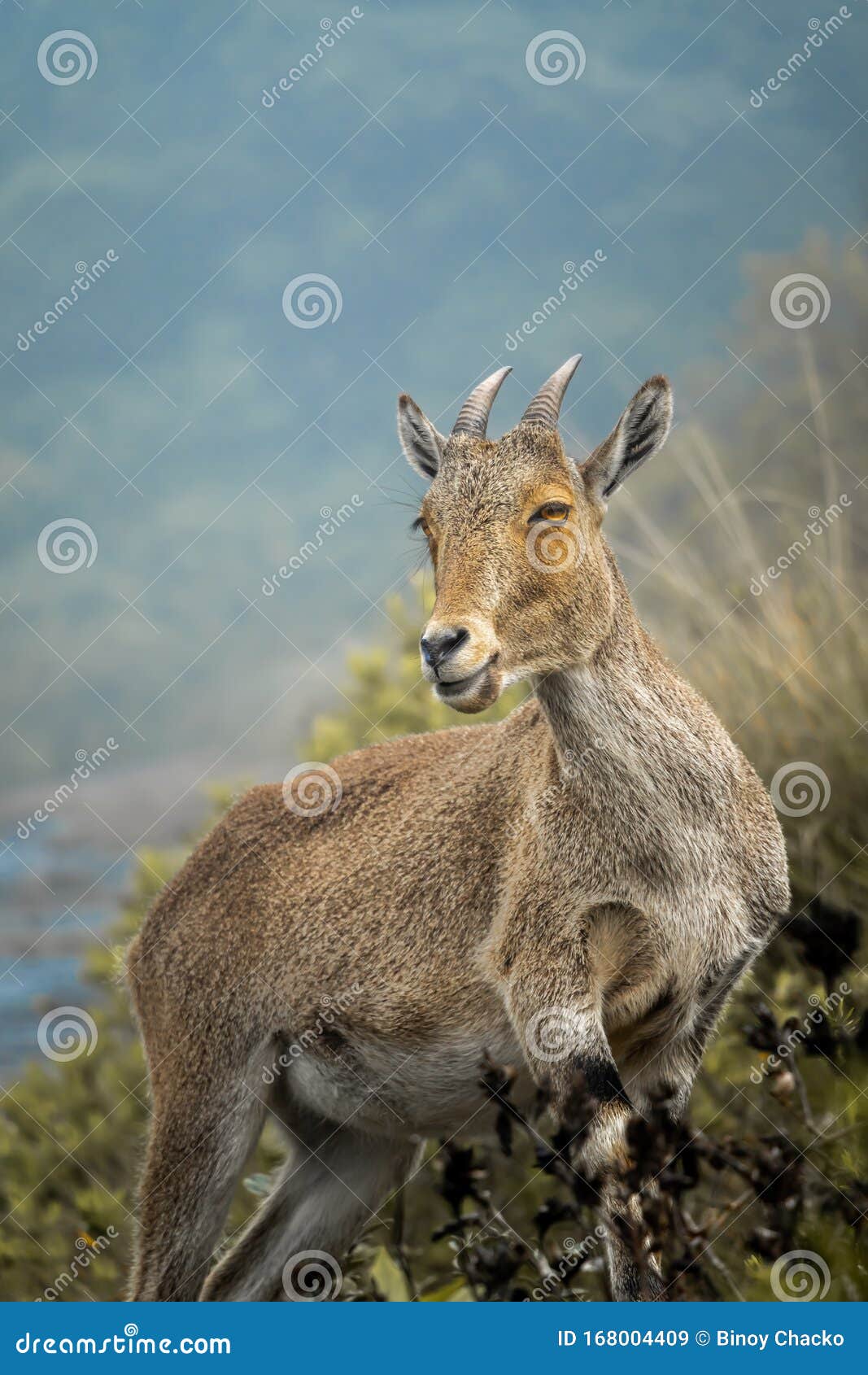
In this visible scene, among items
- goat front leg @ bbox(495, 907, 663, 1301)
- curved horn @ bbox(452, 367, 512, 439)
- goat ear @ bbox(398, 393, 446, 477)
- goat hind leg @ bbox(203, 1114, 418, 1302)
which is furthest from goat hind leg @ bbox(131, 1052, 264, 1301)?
curved horn @ bbox(452, 367, 512, 439)

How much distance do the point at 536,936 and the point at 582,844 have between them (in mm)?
392

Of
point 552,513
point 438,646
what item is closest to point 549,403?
point 552,513

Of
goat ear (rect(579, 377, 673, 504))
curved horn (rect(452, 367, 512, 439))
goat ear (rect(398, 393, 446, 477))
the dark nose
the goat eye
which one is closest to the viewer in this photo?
the dark nose

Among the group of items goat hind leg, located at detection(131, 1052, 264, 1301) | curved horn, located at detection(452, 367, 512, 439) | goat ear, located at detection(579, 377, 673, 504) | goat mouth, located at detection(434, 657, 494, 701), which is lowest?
goat hind leg, located at detection(131, 1052, 264, 1301)

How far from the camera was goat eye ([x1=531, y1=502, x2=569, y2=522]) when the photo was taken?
5.52m

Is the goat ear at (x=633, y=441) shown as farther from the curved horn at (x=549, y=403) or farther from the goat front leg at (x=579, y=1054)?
the goat front leg at (x=579, y=1054)

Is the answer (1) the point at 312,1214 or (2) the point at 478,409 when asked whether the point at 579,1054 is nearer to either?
(1) the point at 312,1214

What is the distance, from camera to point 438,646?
4980 mm

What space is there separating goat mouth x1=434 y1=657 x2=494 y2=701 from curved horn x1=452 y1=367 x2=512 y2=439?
1.31 metres

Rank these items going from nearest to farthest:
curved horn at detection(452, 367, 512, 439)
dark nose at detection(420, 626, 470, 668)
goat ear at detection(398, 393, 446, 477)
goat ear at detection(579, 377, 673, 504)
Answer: dark nose at detection(420, 626, 470, 668)
goat ear at detection(579, 377, 673, 504)
curved horn at detection(452, 367, 512, 439)
goat ear at detection(398, 393, 446, 477)

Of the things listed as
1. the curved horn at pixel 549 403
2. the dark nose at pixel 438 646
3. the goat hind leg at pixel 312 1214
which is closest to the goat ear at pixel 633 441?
the curved horn at pixel 549 403

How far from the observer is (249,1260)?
683 centimetres

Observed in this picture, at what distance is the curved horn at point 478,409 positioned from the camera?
19.5ft

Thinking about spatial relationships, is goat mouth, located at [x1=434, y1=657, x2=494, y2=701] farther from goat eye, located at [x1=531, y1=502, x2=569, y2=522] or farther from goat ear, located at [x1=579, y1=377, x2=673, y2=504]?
goat ear, located at [x1=579, y1=377, x2=673, y2=504]
